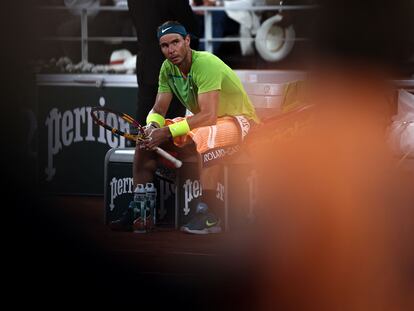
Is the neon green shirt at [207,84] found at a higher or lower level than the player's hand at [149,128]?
higher

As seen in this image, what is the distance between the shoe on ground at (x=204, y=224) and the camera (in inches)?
252

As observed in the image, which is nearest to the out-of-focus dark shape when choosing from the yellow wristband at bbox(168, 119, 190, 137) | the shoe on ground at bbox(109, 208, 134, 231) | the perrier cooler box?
the yellow wristband at bbox(168, 119, 190, 137)

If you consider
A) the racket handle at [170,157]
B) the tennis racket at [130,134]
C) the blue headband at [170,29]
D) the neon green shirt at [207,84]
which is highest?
the blue headband at [170,29]

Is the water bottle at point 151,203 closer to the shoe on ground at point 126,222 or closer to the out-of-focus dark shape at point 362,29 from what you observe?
the shoe on ground at point 126,222

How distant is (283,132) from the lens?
6.59 m

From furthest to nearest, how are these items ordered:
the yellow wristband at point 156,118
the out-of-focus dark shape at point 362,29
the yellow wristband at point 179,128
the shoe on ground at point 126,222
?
the shoe on ground at point 126,222
the yellow wristband at point 156,118
the yellow wristband at point 179,128
the out-of-focus dark shape at point 362,29

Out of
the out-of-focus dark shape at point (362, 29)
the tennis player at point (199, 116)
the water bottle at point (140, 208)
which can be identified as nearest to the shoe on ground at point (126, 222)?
the water bottle at point (140, 208)

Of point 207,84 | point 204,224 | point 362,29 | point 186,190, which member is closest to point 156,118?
point 207,84

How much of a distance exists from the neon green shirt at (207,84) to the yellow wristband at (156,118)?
0.67 ft

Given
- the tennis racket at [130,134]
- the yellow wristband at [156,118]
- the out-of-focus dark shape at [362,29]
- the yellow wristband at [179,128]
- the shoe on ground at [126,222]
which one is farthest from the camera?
the shoe on ground at [126,222]

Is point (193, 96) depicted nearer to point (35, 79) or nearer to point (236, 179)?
point (236, 179)

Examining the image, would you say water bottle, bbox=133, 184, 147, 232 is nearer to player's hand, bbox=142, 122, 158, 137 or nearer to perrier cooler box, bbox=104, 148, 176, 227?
perrier cooler box, bbox=104, 148, 176, 227

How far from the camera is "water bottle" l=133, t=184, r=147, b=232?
642 centimetres

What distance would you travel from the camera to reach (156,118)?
6375 millimetres
